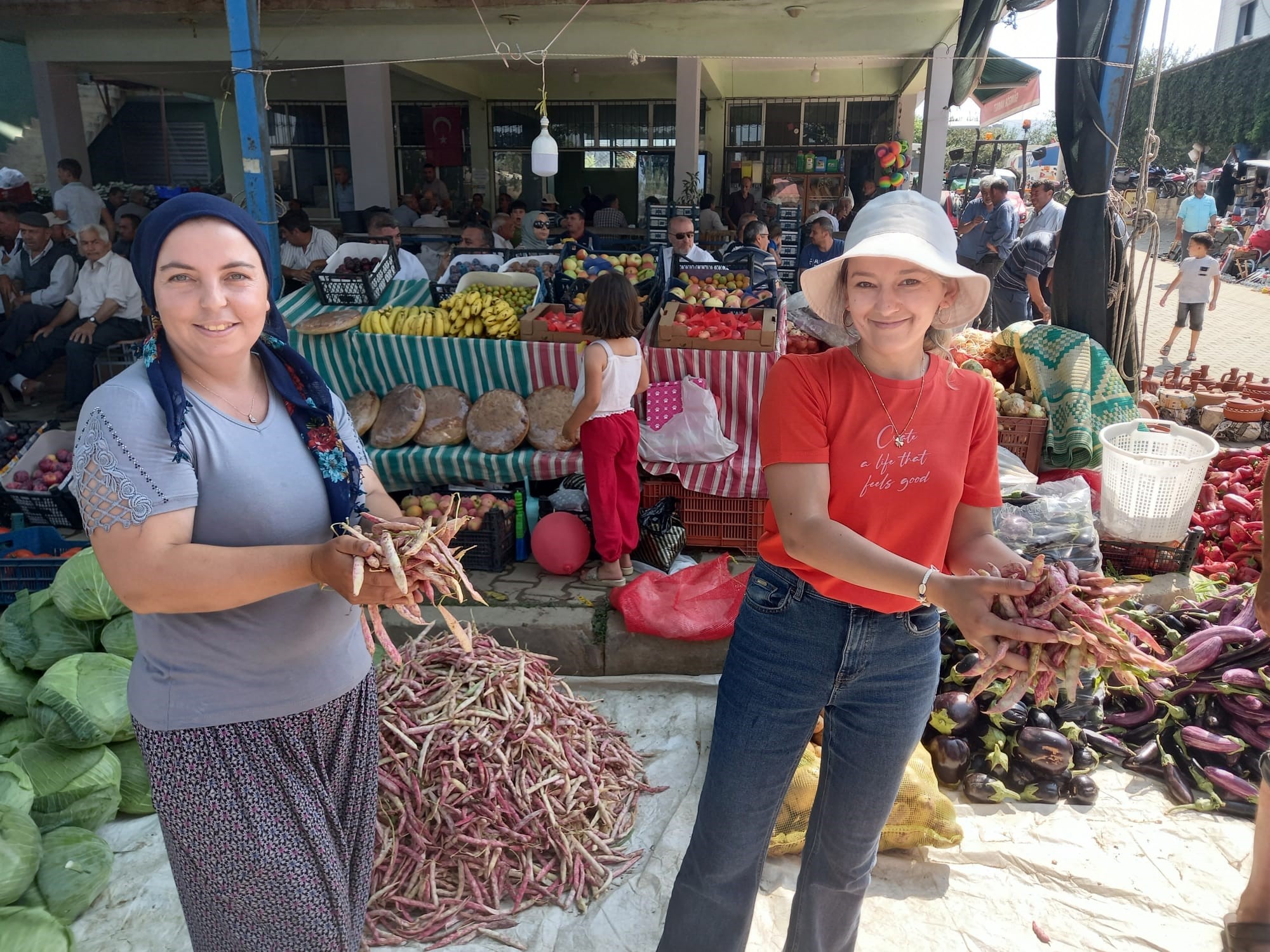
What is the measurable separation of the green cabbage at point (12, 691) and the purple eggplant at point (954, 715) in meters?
3.32

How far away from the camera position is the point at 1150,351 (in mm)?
12008

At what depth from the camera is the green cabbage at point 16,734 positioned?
2.92 m

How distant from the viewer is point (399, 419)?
501 centimetres

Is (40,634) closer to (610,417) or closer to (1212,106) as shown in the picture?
(610,417)

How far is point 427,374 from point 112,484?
3873 millimetres

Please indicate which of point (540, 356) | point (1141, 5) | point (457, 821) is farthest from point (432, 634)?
point (1141, 5)

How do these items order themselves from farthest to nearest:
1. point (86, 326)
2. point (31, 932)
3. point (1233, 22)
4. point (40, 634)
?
1. point (1233, 22)
2. point (86, 326)
3. point (40, 634)
4. point (31, 932)

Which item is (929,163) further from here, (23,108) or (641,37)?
(23,108)

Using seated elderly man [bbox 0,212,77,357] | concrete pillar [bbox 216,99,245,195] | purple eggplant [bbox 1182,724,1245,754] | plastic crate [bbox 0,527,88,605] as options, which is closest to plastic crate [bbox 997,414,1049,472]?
purple eggplant [bbox 1182,724,1245,754]

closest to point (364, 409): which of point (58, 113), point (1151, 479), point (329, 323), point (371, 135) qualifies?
point (329, 323)

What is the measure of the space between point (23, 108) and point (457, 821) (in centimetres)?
1688

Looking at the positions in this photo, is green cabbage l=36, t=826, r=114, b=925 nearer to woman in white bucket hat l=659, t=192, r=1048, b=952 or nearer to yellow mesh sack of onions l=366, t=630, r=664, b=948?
yellow mesh sack of onions l=366, t=630, r=664, b=948

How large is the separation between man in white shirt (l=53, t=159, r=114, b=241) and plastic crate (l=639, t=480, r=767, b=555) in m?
8.21

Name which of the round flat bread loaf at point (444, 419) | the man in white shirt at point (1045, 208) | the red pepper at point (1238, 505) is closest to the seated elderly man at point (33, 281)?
the round flat bread loaf at point (444, 419)
